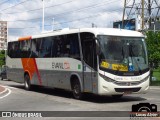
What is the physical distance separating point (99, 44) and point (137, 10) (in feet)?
126

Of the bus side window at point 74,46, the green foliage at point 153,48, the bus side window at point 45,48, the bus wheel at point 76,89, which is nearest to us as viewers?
the bus wheel at point 76,89

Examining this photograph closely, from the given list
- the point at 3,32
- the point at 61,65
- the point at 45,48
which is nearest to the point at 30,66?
the point at 45,48

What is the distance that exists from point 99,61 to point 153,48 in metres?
16.4

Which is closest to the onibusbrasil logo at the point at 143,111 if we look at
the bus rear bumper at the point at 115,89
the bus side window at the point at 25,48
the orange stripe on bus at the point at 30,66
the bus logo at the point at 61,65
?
the bus rear bumper at the point at 115,89

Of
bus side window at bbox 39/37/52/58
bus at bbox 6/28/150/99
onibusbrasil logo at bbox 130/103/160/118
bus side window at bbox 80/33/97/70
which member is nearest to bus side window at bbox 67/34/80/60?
bus at bbox 6/28/150/99

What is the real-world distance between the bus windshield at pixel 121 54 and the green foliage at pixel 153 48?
14.5 metres

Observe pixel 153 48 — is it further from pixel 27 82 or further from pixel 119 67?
pixel 119 67

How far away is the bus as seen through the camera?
17125 mm

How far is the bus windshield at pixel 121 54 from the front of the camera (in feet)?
56.3

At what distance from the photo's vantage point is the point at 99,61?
56.1ft

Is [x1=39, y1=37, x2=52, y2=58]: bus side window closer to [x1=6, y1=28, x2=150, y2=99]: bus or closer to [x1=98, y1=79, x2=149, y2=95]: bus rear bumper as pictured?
[x1=6, y1=28, x2=150, y2=99]: bus

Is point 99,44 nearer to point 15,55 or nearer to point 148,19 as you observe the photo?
point 15,55

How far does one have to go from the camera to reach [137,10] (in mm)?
54656

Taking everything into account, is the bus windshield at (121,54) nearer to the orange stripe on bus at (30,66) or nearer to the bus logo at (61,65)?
the bus logo at (61,65)
